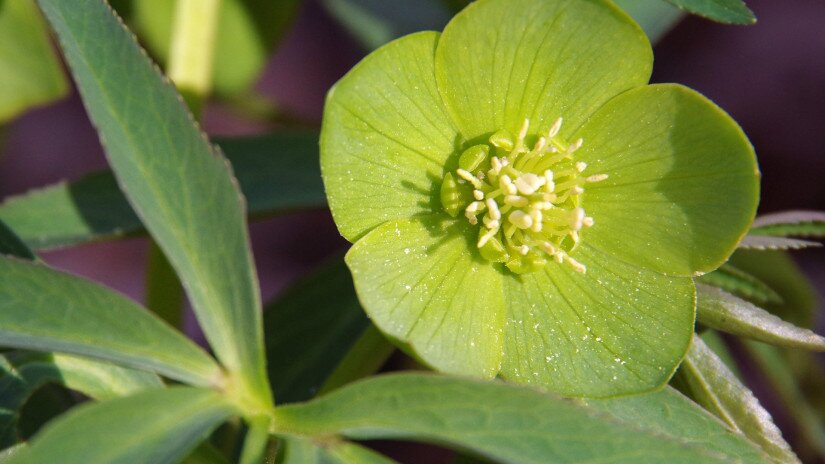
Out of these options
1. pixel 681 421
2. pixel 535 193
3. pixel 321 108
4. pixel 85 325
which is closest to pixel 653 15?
pixel 535 193

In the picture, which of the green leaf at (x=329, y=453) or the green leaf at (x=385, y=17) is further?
the green leaf at (x=385, y=17)

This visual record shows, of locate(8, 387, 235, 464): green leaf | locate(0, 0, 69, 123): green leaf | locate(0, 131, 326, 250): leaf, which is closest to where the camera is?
locate(8, 387, 235, 464): green leaf

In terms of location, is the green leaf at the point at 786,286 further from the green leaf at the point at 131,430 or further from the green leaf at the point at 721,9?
the green leaf at the point at 131,430

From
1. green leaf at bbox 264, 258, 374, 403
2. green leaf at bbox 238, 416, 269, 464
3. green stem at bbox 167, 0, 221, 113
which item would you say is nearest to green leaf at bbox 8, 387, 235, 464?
green leaf at bbox 238, 416, 269, 464

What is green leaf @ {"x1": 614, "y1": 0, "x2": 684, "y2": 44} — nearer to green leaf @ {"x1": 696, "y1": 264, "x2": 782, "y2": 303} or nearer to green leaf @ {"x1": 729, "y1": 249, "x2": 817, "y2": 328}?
green leaf @ {"x1": 729, "y1": 249, "x2": 817, "y2": 328}

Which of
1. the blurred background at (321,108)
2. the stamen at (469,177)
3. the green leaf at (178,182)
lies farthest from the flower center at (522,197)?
the blurred background at (321,108)

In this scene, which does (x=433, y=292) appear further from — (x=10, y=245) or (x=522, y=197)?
(x=10, y=245)
